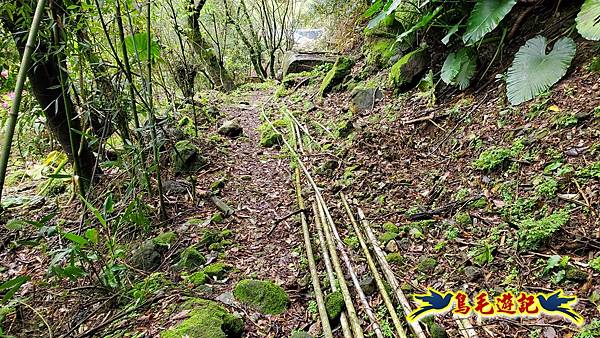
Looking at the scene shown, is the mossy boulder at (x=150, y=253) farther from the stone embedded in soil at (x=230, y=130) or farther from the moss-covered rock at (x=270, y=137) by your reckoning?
the stone embedded in soil at (x=230, y=130)

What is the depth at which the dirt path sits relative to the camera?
1981 mm

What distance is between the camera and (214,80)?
32.7 ft

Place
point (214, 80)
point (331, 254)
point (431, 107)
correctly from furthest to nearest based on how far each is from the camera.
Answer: point (214, 80) → point (431, 107) → point (331, 254)

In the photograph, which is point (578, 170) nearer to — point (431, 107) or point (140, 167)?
point (431, 107)

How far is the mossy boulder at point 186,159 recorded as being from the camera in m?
Answer: 3.76

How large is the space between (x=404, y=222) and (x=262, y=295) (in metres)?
1.05

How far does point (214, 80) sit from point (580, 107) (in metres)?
8.80

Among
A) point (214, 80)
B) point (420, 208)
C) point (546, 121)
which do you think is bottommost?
point (420, 208)

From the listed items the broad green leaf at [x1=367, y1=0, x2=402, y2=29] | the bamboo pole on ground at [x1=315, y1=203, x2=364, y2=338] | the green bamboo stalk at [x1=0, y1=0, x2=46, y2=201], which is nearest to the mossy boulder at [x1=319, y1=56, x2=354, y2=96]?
the broad green leaf at [x1=367, y1=0, x2=402, y2=29]

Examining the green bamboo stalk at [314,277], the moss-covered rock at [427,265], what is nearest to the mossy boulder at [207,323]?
the green bamboo stalk at [314,277]

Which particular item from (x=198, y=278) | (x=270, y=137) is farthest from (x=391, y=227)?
(x=270, y=137)

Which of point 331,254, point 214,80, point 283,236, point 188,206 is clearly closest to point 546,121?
point 331,254

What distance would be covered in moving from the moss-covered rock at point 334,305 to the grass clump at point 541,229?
3.08ft

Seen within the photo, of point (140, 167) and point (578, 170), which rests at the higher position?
point (140, 167)
